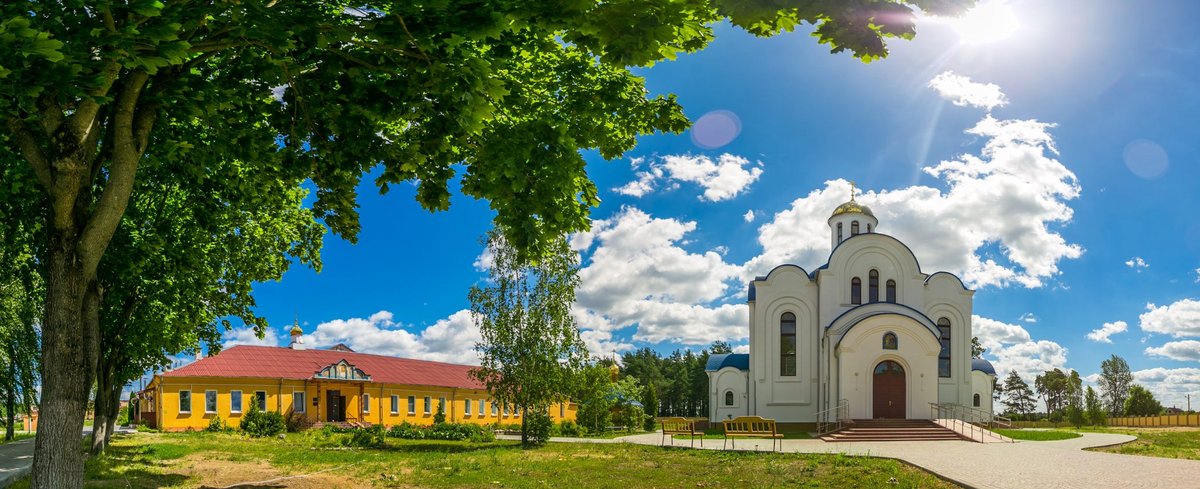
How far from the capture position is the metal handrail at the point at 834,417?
30.1 meters

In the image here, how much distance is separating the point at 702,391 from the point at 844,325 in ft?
161

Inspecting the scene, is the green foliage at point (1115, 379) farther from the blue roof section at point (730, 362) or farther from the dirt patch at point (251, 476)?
the dirt patch at point (251, 476)

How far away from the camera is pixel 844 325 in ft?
106

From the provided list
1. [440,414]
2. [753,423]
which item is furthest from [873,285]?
[440,414]

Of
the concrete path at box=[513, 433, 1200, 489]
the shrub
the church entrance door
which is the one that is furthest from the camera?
the shrub

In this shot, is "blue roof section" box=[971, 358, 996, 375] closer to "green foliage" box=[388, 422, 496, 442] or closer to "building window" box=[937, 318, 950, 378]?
"building window" box=[937, 318, 950, 378]

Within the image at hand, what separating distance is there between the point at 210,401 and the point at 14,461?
19.1 metres

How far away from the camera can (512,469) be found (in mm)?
15828

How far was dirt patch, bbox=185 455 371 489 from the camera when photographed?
11719 millimetres

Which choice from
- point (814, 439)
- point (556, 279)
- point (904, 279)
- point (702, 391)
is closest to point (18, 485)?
point (556, 279)

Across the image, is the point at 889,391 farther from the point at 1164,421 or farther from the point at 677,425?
the point at 1164,421

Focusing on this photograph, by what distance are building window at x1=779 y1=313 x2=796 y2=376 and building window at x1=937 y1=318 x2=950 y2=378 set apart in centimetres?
577

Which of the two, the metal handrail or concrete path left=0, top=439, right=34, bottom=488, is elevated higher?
concrete path left=0, top=439, right=34, bottom=488

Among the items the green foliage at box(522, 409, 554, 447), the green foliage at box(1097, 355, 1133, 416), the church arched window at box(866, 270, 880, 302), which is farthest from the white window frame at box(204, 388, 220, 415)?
the green foliage at box(1097, 355, 1133, 416)
